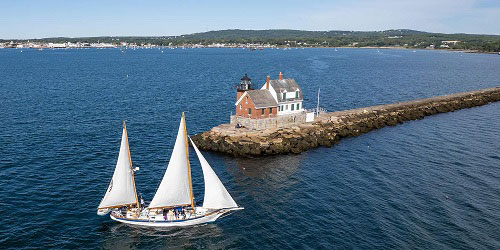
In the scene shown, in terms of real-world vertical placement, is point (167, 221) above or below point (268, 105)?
below

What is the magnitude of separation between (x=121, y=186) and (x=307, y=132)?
35224 mm

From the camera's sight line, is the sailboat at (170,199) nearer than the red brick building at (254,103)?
Yes

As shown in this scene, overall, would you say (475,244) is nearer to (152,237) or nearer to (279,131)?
(152,237)

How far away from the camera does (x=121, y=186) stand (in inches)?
1430

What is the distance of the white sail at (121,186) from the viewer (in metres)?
35.9

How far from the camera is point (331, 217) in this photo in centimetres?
3831

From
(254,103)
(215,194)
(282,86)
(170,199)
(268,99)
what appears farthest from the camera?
(282,86)

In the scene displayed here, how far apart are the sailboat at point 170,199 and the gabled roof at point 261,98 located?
26.5 meters

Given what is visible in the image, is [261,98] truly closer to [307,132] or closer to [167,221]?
[307,132]

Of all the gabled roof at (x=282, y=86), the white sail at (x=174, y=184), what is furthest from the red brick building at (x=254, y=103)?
the white sail at (x=174, y=184)

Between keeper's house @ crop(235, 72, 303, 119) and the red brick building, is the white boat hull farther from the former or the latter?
keeper's house @ crop(235, 72, 303, 119)

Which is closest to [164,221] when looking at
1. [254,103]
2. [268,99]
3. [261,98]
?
[254,103]

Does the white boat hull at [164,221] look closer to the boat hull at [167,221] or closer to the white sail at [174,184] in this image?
the boat hull at [167,221]

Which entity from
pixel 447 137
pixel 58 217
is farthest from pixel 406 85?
pixel 58 217
